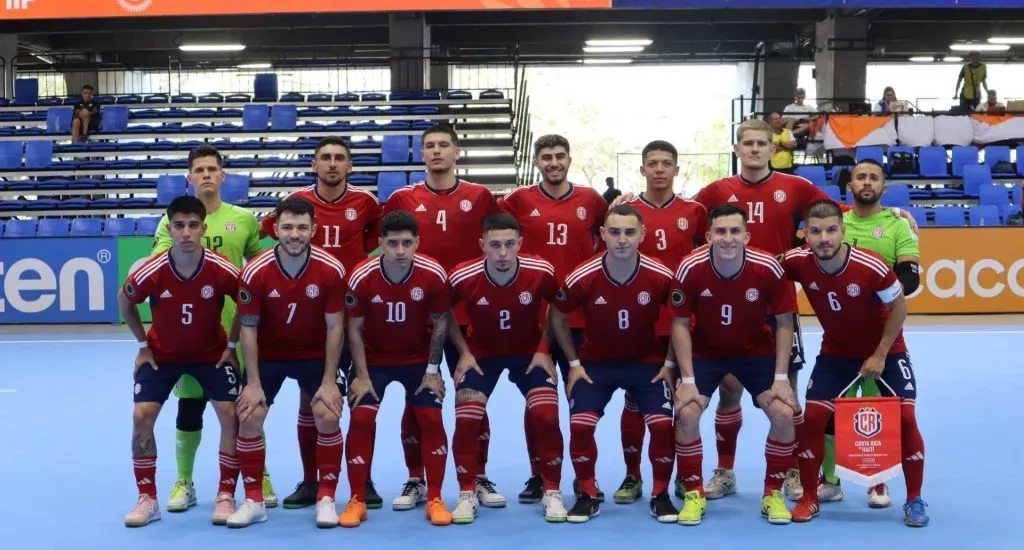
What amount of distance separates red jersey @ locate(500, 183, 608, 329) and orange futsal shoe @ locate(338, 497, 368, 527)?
168cm

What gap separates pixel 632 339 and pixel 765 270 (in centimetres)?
78

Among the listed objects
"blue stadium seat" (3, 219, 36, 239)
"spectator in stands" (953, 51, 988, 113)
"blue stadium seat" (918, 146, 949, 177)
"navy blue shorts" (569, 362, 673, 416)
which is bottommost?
"navy blue shorts" (569, 362, 673, 416)

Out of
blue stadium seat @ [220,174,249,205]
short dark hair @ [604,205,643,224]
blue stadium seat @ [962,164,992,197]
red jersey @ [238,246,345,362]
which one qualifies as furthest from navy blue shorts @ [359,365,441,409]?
blue stadium seat @ [962,164,992,197]

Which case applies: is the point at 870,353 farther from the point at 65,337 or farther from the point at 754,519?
the point at 65,337

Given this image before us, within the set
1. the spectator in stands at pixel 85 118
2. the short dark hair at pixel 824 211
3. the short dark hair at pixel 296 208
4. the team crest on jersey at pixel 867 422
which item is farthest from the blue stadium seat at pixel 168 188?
the team crest on jersey at pixel 867 422

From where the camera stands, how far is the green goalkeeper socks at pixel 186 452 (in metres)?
5.98

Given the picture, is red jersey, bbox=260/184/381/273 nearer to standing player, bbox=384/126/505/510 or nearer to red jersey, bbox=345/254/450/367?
standing player, bbox=384/126/505/510

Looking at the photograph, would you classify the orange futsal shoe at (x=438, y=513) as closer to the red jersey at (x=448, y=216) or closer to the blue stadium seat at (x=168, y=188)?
the red jersey at (x=448, y=216)

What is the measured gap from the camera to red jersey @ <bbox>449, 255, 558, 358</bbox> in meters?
5.93

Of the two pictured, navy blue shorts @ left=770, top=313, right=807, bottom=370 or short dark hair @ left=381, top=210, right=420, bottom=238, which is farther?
navy blue shorts @ left=770, top=313, right=807, bottom=370

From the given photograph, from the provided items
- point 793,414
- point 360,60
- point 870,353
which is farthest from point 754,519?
point 360,60

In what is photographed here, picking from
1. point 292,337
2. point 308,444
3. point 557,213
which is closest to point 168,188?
point 308,444

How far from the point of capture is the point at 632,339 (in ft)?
19.4

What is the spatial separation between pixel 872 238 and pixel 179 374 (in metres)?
3.83
